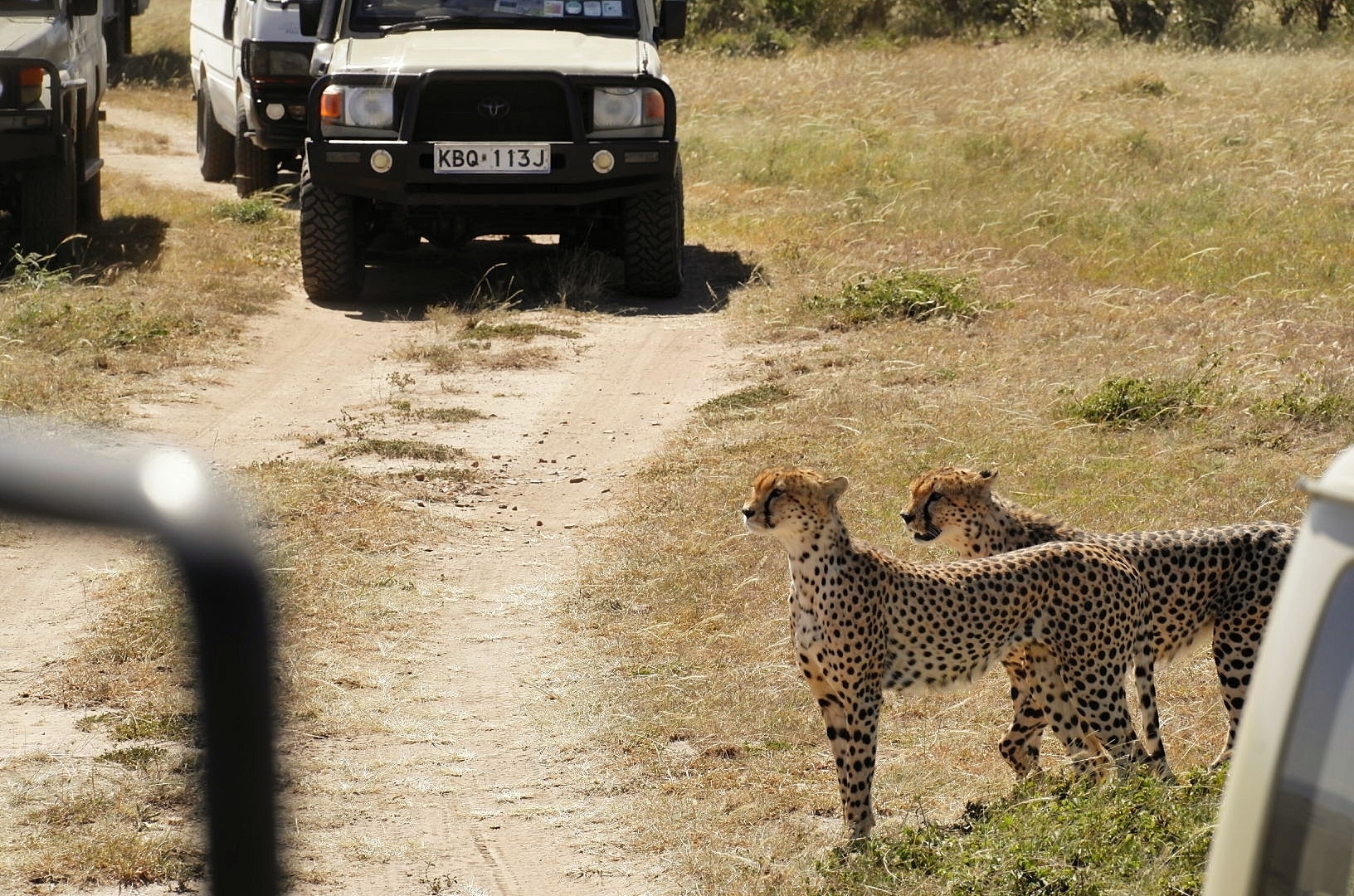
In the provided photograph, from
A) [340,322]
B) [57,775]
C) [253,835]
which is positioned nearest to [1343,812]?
[253,835]

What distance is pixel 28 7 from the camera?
992cm

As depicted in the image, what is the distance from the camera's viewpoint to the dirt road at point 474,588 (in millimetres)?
3895

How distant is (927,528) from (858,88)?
1415cm

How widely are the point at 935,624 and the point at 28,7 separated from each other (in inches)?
310

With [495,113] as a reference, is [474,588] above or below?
below

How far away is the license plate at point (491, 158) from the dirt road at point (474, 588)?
2.70 feet

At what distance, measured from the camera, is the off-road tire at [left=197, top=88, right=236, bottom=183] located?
1444 centimetres

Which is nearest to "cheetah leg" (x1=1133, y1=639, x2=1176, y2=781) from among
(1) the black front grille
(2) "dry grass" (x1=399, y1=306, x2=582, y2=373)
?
(2) "dry grass" (x1=399, y1=306, x2=582, y2=373)

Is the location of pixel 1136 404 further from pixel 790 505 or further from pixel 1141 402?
pixel 790 505

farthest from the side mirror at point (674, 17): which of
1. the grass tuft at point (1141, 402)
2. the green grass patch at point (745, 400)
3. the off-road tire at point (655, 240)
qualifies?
the grass tuft at point (1141, 402)

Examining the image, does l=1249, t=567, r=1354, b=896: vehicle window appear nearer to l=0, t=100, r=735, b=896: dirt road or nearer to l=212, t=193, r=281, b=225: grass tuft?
l=0, t=100, r=735, b=896: dirt road

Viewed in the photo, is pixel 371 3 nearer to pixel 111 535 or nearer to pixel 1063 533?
pixel 1063 533

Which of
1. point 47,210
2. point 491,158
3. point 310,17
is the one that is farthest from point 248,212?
point 491,158

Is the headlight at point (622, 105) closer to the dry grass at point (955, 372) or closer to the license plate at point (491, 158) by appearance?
the license plate at point (491, 158)
